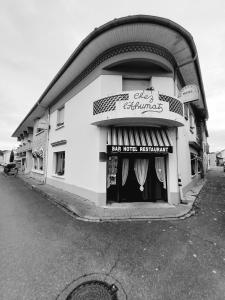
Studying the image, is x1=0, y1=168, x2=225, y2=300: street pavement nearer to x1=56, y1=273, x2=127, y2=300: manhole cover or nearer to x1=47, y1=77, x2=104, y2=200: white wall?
x1=56, y1=273, x2=127, y2=300: manhole cover

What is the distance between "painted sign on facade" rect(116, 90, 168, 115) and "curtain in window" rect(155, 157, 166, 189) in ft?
7.98

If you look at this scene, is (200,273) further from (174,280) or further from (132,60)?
(132,60)

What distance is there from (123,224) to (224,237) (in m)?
2.93

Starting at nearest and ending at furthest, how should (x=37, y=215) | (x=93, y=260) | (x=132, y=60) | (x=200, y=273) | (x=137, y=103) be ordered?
(x=200, y=273)
(x=93, y=260)
(x=37, y=215)
(x=137, y=103)
(x=132, y=60)

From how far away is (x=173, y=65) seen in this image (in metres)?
8.09

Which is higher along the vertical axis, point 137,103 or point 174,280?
point 137,103

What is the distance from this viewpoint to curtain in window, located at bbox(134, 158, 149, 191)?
7.79m

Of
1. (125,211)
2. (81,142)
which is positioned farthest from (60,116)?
(125,211)

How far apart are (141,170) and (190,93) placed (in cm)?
450

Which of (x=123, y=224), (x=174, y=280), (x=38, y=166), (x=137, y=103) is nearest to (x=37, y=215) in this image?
(x=123, y=224)

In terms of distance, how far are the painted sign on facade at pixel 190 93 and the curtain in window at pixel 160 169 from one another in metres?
3.25

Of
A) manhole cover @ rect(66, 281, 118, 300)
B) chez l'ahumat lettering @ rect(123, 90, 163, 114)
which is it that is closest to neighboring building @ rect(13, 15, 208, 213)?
chez l'ahumat lettering @ rect(123, 90, 163, 114)

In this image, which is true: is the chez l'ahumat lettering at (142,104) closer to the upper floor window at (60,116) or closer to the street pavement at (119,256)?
the street pavement at (119,256)

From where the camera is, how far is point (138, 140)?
718cm
